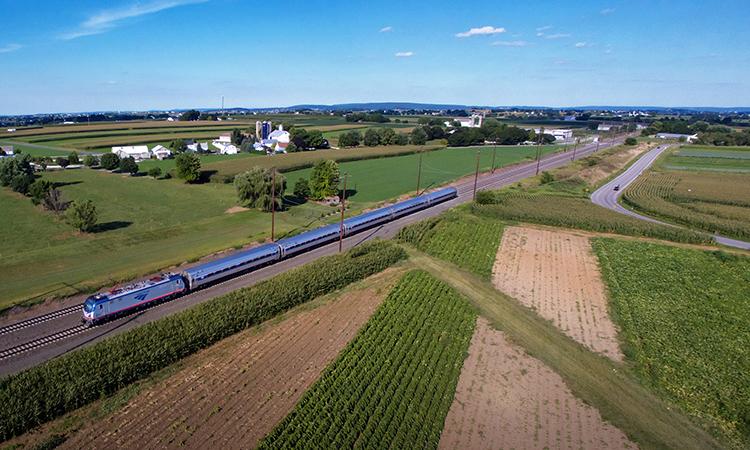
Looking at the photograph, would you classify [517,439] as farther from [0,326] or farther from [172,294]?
[0,326]

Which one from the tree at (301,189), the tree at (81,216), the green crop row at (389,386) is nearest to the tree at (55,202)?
the tree at (81,216)

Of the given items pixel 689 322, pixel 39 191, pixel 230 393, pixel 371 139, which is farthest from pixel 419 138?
pixel 230 393

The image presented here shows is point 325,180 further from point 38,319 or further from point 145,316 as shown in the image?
point 38,319

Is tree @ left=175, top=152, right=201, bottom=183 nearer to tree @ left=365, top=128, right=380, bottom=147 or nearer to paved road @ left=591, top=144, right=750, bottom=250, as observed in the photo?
tree @ left=365, top=128, right=380, bottom=147

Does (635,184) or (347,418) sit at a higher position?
(635,184)

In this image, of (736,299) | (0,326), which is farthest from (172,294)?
(736,299)

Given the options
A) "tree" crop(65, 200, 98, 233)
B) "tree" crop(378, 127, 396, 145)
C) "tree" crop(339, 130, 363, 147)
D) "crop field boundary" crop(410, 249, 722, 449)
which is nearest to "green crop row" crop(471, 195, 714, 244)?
"crop field boundary" crop(410, 249, 722, 449)
